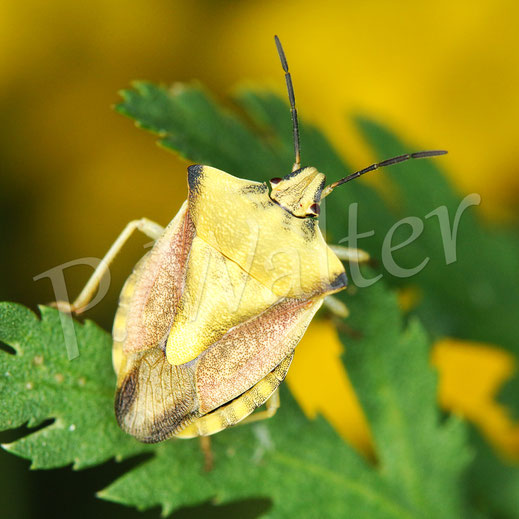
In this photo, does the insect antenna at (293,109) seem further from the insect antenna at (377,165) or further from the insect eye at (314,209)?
the insect eye at (314,209)

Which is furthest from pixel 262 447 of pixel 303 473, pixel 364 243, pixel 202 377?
pixel 364 243

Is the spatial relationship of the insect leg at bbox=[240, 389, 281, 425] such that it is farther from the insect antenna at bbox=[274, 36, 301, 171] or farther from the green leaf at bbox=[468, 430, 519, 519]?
the green leaf at bbox=[468, 430, 519, 519]

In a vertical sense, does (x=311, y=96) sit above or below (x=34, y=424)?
below

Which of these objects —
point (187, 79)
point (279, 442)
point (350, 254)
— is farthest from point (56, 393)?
point (187, 79)

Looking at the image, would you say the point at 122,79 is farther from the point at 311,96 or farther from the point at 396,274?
the point at 396,274

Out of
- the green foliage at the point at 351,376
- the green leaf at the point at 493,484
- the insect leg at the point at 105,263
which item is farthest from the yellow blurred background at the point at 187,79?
the green leaf at the point at 493,484

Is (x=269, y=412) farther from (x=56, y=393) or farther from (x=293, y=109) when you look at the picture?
(x=293, y=109)
